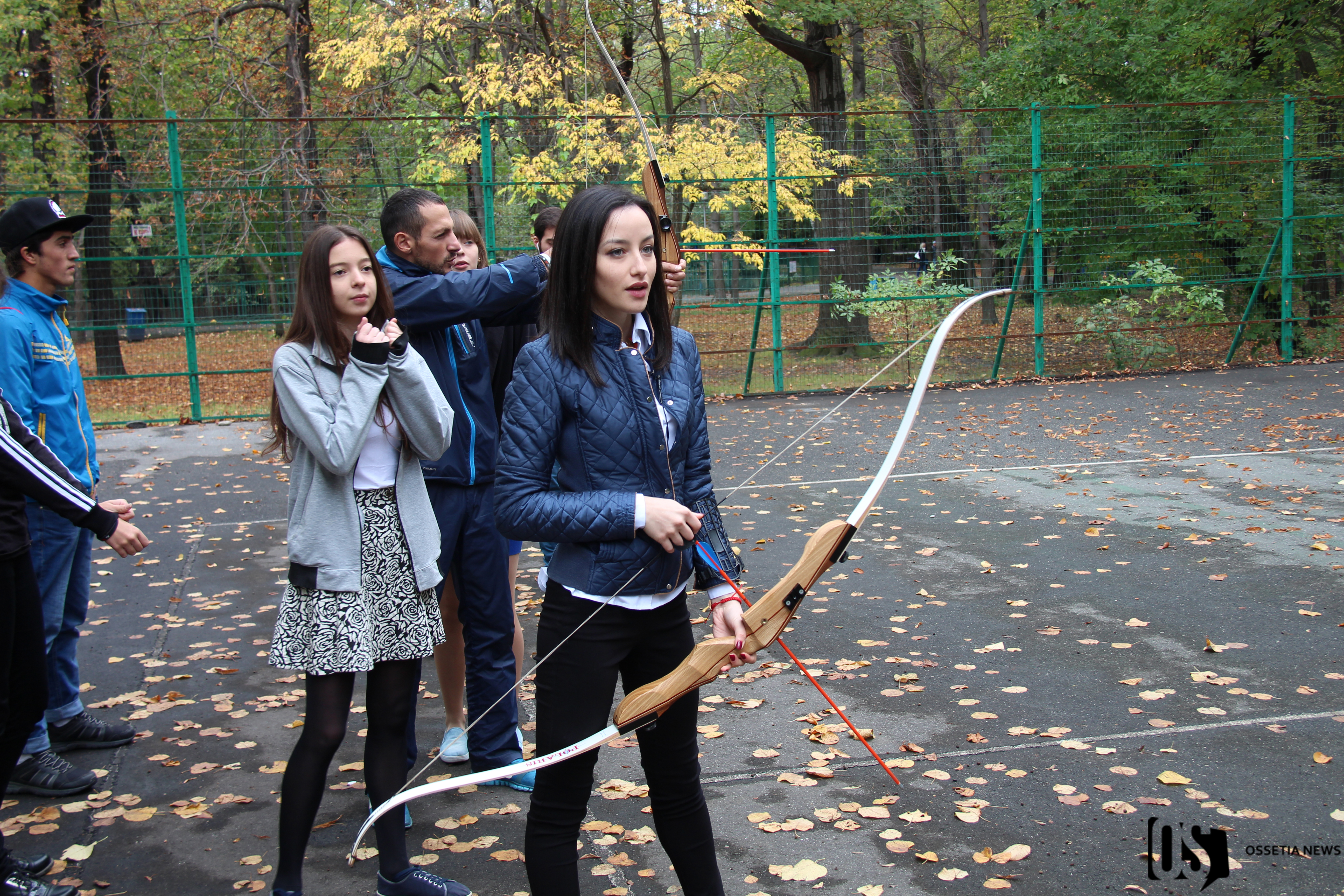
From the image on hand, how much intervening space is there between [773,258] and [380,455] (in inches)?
415

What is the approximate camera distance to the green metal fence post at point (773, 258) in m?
13.0

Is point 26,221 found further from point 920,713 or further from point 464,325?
point 920,713

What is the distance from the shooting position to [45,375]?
3.80 meters

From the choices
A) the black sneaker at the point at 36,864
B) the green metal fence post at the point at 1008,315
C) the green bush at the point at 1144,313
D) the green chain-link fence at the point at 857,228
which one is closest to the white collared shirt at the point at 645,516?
the black sneaker at the point at 36,864

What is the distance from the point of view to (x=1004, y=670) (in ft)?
14.9

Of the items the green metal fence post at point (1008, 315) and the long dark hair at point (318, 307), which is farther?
the green metal fence post at point (1008, 315)

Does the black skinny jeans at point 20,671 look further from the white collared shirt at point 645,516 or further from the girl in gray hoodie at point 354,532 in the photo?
the white collared shirt at point 645,516

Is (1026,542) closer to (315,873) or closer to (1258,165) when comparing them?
(315,873)

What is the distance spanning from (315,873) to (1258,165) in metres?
15.9

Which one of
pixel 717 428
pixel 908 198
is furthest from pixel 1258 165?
pixel 717 428

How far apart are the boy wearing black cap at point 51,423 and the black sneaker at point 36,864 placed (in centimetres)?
51

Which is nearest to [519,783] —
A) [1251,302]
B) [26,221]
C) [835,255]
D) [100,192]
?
[26,221]

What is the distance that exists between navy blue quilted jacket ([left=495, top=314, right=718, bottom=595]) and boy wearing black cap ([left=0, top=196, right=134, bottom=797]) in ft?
7.47

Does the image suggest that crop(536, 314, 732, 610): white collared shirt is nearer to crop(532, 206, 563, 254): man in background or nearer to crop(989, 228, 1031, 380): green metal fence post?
crop(532, 206, 563, 254): man in background
